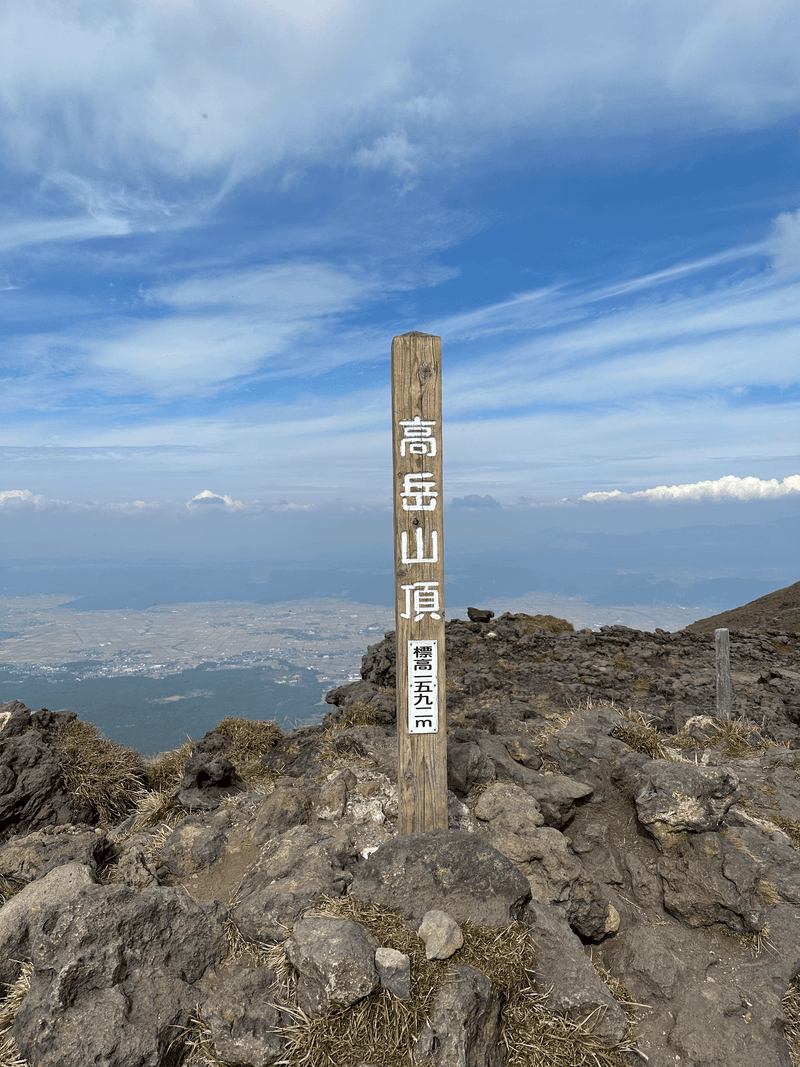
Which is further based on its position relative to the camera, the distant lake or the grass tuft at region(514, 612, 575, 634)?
the distant lake

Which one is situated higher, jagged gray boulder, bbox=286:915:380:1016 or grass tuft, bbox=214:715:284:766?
jagged gray boulder, bbox=286:915:380:1016

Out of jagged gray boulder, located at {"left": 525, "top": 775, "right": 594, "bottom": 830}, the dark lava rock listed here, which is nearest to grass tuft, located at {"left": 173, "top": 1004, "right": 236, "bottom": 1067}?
the dark lava rock

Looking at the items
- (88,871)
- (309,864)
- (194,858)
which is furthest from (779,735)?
(88,871)

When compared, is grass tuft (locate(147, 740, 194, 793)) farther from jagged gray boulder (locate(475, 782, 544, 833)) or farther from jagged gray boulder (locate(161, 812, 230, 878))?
jagged gray boulder (locate(475, 782, 544, 833))

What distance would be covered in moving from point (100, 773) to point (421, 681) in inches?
192

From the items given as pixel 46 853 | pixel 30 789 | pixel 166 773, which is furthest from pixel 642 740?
pixel 30 789

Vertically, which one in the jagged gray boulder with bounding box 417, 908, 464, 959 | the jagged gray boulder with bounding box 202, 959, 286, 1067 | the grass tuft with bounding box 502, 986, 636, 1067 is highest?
the jagged gray boulder with bounding box 417, 908, 464, 959

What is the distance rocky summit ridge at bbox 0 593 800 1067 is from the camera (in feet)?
12.6

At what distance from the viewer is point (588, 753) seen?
745 cm

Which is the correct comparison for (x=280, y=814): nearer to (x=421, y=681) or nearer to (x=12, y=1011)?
(x=421, y=681)

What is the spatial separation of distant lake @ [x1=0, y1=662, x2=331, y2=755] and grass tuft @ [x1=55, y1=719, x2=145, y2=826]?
46.9 m

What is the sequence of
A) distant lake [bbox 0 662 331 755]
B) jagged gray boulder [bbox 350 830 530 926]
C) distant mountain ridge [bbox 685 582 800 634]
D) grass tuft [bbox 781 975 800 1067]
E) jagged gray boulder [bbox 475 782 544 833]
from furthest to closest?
distant lake [bbox 0 662 331 755], distant mountain ridge [bbox 685 582 800 634], jagged gray boulder [bbox 475 782 544 833], jagged gray boulder [bbox 350 830 530 926], grass tuft [bbox 781 975 800 1067]

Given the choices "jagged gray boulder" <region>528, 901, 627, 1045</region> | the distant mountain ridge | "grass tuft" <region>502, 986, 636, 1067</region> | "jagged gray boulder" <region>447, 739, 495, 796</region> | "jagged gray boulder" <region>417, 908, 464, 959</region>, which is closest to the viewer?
"grass tuft" <region>502, 986, 636, 1067</region>

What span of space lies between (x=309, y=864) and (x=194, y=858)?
5.06 feet
